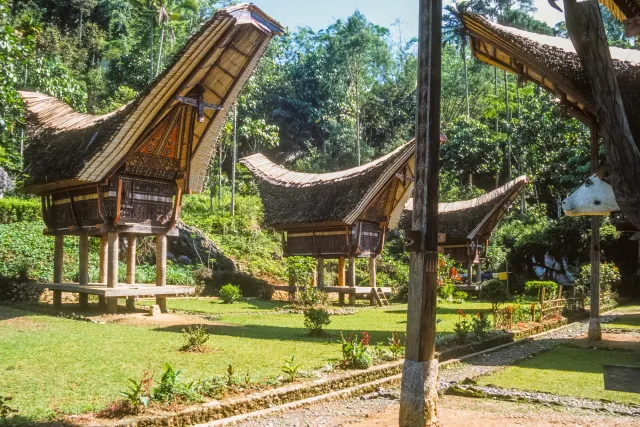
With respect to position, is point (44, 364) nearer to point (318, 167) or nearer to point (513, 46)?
point (513, 46)

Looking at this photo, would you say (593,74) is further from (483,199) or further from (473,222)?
(483,199)

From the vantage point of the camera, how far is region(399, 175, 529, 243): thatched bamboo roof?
24.3 m

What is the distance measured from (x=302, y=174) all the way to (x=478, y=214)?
320 inches

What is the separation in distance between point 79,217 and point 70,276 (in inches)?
183

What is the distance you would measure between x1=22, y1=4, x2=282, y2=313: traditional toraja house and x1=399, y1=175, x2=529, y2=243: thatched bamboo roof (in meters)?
12.6

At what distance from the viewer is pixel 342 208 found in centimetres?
1833

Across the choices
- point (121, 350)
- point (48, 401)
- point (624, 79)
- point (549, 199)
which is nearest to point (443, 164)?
point (549, 199)

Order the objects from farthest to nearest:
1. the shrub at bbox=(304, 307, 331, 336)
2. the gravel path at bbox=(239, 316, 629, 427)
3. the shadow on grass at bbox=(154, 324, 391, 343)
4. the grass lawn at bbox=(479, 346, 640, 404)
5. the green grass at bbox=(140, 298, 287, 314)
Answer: the green grass at bbox=(140, 298, 287, 314)
the shrub at bbox=(304, 307, 331, 336)
the shadow on grass at bbox=(154, 324, 391, 343)
the grass lawn at bbox=(479, 346, 640, 404)
the gravel path at bbox=(239, 316, 629, 427)

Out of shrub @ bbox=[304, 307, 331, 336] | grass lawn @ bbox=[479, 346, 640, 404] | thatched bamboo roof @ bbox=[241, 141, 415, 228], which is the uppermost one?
thatched bamboo roof @ bbox=[241, 141, 415, 228]

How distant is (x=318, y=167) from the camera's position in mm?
38188

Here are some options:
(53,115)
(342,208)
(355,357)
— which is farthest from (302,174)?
(355,357)

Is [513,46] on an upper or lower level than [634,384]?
upper

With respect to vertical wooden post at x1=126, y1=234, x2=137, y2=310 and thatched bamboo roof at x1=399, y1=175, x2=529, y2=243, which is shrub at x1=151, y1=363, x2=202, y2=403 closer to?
vertical wooden post at x1=126, y1=234, x2=137, y2=310

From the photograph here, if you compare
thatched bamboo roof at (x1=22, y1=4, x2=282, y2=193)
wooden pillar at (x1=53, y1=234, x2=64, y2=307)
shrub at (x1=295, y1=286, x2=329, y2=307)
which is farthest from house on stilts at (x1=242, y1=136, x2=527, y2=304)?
wooden pillar at (x1=53, y1=234, x2=64, y2=307)
